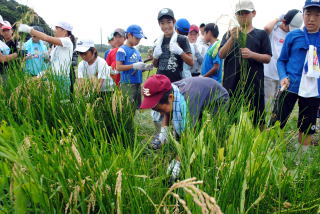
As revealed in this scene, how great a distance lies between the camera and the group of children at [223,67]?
208cm

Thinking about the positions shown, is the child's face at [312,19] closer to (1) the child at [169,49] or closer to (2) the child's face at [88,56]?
(1) the child at [169,49]

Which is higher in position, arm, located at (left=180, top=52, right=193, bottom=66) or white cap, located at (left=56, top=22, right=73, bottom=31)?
white cap, located at (left=56, top=22, right=73, bottom=31)

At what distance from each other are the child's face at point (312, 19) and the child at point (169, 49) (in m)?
1.36

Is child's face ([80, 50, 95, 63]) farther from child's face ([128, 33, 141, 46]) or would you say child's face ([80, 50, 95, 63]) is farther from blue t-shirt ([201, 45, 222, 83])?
blue t-shirt ([201, 45, 222, 83])

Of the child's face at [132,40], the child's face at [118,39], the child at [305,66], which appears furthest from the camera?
the child's face at [118,39]

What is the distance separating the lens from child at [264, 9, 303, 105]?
12.2ft

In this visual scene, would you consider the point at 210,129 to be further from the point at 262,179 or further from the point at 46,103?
the point at 46,103

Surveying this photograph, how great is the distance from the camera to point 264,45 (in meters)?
3.05

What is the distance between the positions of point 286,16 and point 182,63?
1.44 meters

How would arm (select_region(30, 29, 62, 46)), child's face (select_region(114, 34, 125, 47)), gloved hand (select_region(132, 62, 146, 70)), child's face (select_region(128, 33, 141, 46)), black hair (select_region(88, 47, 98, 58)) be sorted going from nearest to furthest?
arm (select_region(30, 29, 62, 46)) → black hair (select_region(88, 47, 98, 58)) → gloved hand (select_region(132, 62, 146, 70)) → child's face (select_region(128, 33, 141, 46)) → child's face (select_region(114, 34, 125, 47))

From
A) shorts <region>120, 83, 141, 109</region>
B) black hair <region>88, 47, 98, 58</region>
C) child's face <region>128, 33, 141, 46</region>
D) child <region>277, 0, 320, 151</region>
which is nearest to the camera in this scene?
shorts <region>120, 83, 141, 109</region>

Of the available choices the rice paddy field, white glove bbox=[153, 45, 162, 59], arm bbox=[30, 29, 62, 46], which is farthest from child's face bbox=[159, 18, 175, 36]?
the rice paddy field

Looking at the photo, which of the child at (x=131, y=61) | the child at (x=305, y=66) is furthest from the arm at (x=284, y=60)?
the child at (x=131, y=61)

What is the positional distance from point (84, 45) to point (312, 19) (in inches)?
96.7
